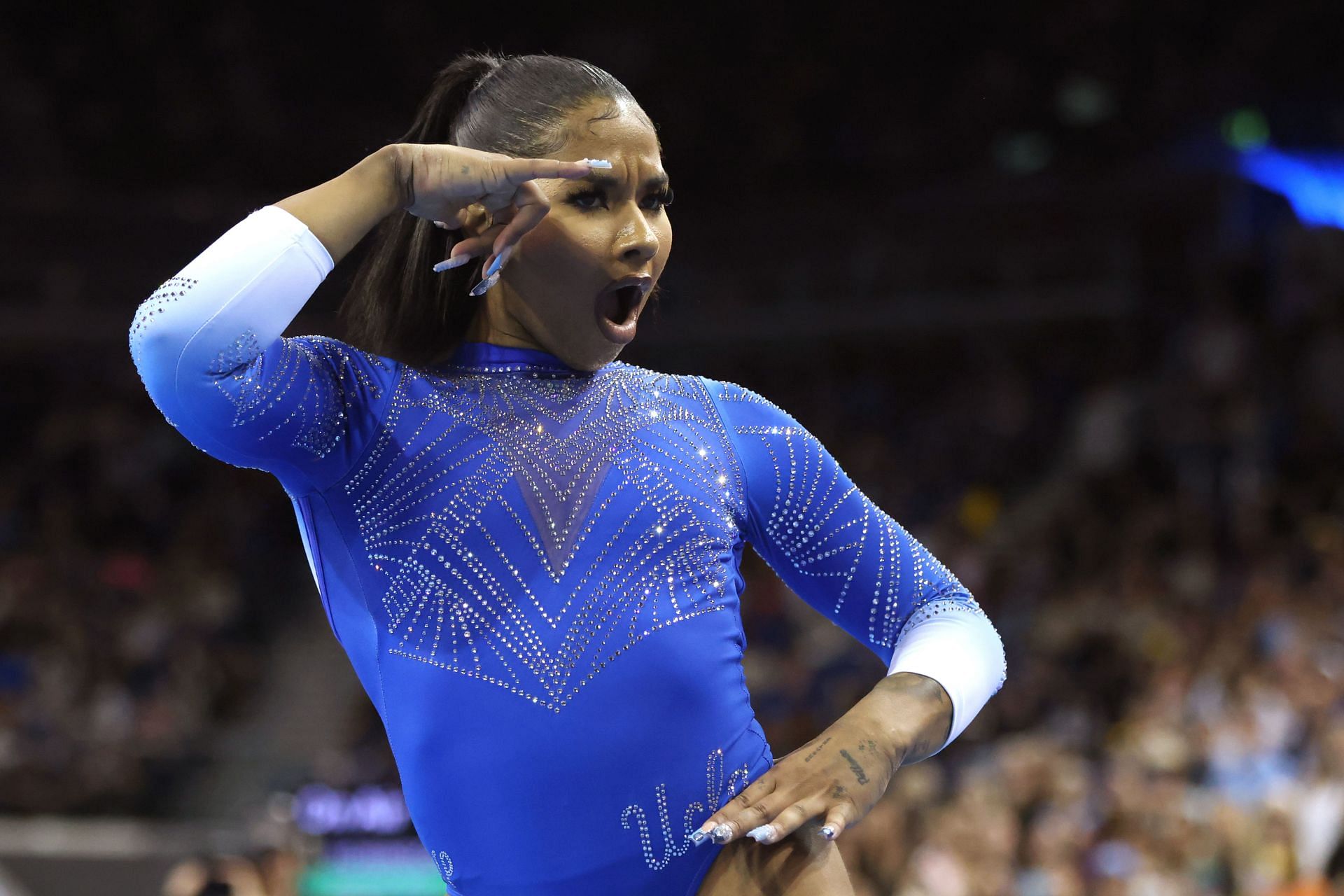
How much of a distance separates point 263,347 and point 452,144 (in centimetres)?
50

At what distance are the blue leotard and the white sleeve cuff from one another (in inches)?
0.4

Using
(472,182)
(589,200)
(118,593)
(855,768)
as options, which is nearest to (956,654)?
(855,768)

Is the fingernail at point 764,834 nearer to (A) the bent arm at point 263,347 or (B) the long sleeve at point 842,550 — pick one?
(B) the long sleeve at point 842,550

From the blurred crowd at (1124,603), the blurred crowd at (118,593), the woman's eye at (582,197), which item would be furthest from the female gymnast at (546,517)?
the blurred crowd at (118,593)

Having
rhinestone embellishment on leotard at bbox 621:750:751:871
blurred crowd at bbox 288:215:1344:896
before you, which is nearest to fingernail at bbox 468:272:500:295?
rhinestone embellishment on leotard at bbox 621:750:751:871

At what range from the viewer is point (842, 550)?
6.27 feet

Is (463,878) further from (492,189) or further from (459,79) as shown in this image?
(459,79)

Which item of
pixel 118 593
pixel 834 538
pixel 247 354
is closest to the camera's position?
pixel 247 354

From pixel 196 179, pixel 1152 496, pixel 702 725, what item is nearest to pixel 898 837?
pixel 1152 496

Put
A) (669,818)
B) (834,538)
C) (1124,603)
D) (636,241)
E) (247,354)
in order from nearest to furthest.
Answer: (247,354)
(669,818)
(636,241)
(834,538)
(1124,603)

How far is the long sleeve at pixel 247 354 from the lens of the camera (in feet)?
4.94

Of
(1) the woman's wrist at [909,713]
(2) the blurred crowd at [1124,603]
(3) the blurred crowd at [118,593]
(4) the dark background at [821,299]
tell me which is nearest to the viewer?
(1) the woman's wrist at [909,713]

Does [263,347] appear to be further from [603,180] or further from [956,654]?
[956,654]

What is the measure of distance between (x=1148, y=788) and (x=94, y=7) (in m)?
10.1
